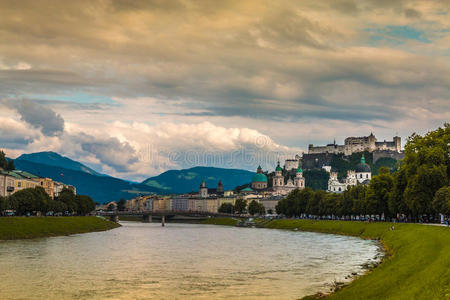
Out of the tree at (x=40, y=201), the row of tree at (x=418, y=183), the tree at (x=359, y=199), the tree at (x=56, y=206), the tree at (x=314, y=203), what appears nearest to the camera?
the row of tree at (x=418, y=183)

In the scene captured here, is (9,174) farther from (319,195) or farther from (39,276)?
(39,276)

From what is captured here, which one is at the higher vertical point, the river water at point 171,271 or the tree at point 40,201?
the tree at point 40,201

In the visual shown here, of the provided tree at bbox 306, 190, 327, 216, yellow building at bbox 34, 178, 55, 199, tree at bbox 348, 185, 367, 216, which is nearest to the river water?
tree at bbox 348, 185, 367, 216

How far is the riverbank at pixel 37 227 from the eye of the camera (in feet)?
293

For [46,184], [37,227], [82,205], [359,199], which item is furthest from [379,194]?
[46,184]

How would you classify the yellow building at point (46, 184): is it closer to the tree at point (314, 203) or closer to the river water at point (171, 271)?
the tree at point (314, 203)

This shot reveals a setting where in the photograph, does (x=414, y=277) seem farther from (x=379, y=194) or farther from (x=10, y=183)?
(x=10, y=183)

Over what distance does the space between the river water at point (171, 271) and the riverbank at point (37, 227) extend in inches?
442

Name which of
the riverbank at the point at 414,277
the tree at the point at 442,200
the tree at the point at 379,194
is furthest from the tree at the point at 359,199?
the riverbank at the point at 414,277

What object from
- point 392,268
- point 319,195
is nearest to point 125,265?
point 392,268

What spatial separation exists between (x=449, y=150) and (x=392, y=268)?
159 feet

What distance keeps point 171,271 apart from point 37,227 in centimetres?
5331

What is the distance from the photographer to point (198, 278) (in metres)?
47.5

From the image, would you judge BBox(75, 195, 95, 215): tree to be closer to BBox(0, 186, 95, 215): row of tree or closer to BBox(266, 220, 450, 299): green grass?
BBox(0, 186, 95, 215): row of tree
